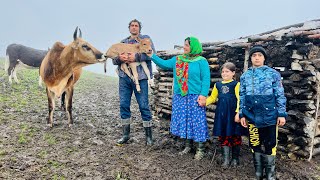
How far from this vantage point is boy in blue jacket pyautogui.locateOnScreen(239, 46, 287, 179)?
3648mm

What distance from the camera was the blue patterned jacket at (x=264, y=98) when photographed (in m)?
3.64

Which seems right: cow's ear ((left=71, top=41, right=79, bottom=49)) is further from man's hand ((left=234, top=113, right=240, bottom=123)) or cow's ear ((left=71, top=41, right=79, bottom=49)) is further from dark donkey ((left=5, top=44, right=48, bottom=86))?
dark donkey ((left=5, top=44, right=48, bottom=86))

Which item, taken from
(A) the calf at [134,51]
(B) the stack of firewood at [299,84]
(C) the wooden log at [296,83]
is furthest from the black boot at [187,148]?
(C) the wooden log at [296,83]

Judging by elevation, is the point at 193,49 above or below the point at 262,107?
above

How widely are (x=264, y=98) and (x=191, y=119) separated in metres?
1.44

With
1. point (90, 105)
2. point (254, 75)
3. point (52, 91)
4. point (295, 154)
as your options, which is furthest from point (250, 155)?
point (90, 105)

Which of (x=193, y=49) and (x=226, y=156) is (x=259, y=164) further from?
(x=193, y=49)

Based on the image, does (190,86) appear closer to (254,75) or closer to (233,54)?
(254,75)

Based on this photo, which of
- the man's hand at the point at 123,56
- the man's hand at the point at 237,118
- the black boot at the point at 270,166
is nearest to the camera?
the black boot at the point at 270,166

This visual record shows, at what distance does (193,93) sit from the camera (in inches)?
185

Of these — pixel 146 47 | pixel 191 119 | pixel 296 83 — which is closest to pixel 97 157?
pixel 191 119

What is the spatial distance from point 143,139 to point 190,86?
6.77 feet

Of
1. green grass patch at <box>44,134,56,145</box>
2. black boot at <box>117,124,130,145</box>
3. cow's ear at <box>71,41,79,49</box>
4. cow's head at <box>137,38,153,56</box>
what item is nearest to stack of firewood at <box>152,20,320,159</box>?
cow's head at <box>137,38,153,56</box>

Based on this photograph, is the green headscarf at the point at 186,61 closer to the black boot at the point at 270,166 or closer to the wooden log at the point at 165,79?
the black boot at the point at 270,166
